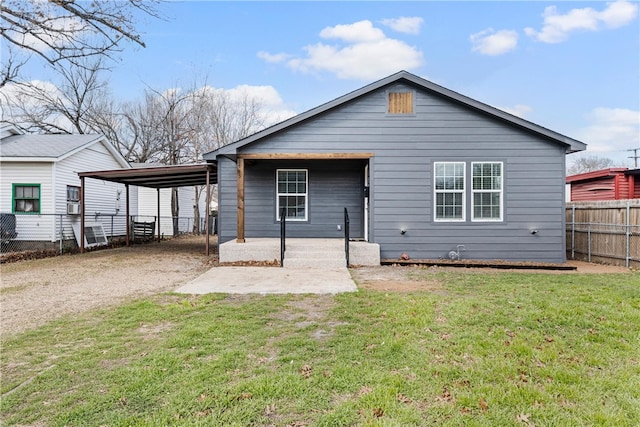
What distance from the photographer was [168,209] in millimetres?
22328

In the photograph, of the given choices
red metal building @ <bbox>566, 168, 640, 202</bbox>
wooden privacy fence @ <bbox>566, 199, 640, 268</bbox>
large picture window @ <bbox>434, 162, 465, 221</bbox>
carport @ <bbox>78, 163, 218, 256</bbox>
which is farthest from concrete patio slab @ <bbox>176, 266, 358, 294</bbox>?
red metal building @ <bbox>566, 168, 640, 202</bbox>

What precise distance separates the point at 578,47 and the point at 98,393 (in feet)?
54.7

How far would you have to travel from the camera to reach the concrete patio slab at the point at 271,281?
6.10 meters

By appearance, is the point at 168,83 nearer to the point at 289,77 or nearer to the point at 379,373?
the point at 289,77

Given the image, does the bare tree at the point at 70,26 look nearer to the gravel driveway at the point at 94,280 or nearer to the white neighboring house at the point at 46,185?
the gravel driveway at the point at 94,280

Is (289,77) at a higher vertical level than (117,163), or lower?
higher

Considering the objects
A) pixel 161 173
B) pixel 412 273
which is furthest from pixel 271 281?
pixel 161 173

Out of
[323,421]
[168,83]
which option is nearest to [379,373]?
[323,421]

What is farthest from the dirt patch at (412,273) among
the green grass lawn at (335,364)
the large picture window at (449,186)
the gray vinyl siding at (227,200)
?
the gray vinyl siding at (227,200)

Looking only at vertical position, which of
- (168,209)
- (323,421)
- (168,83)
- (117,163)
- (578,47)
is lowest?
(323,421)

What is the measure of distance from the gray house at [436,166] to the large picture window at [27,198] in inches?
320

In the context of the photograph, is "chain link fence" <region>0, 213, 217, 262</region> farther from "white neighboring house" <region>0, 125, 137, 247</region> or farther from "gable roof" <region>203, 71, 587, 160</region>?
"gable roof" <region>203, 71, 587, 160</region>

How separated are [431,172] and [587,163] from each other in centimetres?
5786

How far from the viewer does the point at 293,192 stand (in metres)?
10.8
